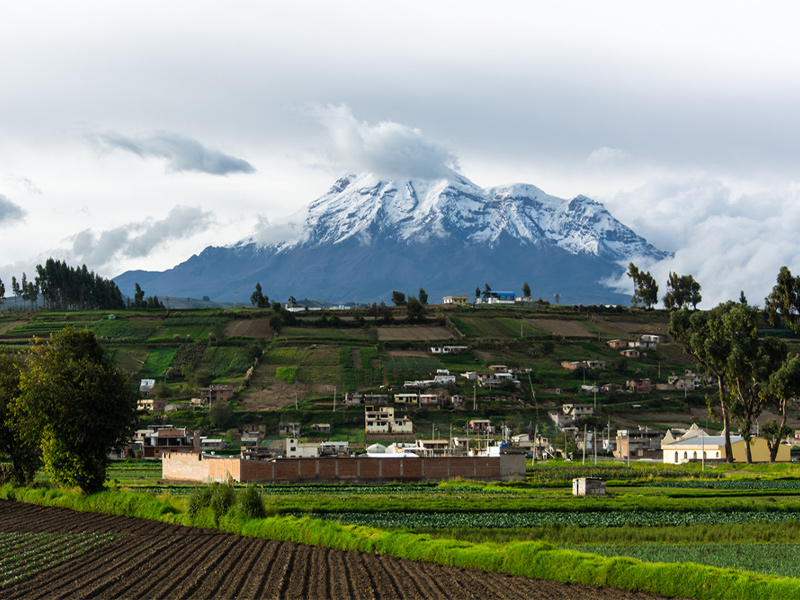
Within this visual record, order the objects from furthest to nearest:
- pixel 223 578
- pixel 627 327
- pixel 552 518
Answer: pixel 627 327 < pixel 552 518 < pixel 223 578

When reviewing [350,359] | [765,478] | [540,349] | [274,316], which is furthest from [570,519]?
[274,316]

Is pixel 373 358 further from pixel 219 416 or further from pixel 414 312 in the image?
pixel 219 416

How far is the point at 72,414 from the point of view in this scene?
40.9 meters

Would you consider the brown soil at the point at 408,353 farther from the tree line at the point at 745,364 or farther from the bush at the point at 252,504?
the bush at the point at 252,504

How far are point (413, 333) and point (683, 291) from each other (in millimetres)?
66906

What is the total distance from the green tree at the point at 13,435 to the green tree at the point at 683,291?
510 ft

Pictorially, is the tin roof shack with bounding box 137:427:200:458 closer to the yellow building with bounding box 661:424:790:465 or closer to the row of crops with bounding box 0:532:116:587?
the yellow building with bounding box 661:424:790:465

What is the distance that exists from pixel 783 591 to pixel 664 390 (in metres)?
112

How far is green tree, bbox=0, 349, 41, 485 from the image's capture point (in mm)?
45250

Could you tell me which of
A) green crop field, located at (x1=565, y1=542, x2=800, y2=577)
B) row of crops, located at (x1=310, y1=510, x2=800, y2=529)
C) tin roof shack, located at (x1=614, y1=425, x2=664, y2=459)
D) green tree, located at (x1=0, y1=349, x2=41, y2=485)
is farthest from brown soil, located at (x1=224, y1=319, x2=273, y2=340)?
green crop field, located at (x1=565, y1=542, x2=800, y2=577)

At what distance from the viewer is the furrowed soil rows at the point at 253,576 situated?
20891 mm

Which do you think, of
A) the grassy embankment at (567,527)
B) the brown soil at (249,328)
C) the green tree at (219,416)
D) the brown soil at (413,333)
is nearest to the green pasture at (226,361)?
the brown soil at (249,328)

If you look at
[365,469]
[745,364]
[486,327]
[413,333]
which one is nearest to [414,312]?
[413,333]

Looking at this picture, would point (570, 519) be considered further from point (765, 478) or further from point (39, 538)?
point (765, 478)
